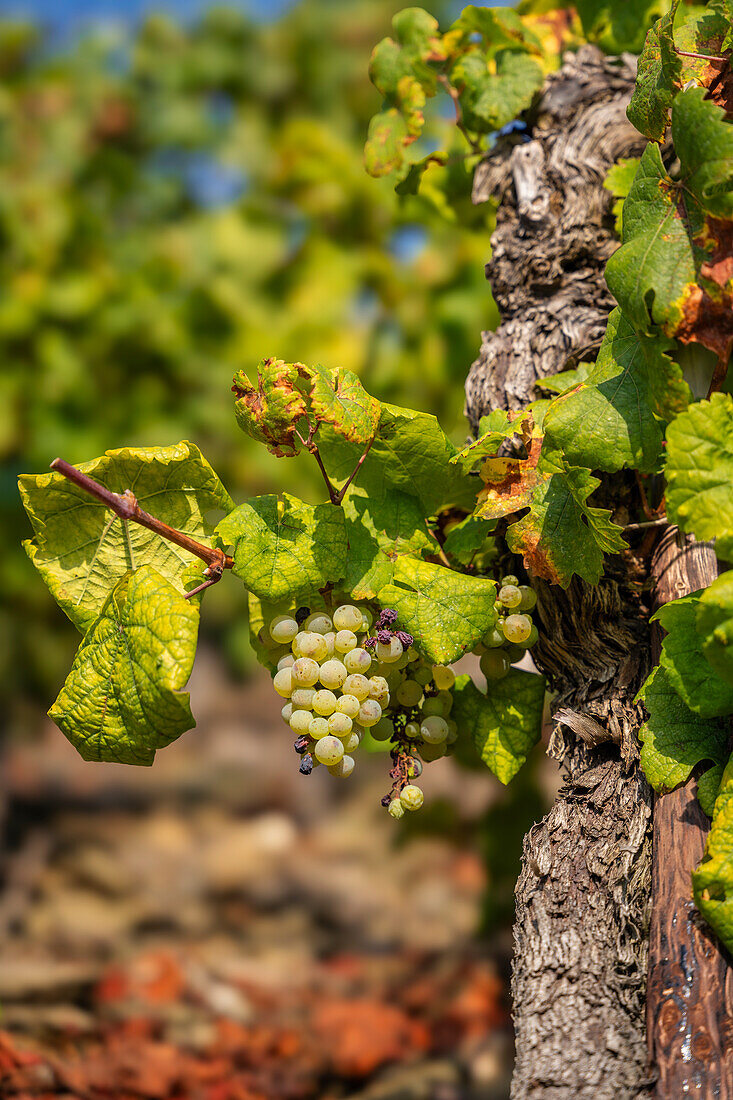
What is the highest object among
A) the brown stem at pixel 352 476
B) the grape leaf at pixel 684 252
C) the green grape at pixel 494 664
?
the grape leaf at pixel 684 252

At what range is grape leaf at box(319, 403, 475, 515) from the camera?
900 mm

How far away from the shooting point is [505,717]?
39.1 inches

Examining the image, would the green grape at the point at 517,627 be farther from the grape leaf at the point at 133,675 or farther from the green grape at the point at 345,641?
the grape leaf at the point at 133,675

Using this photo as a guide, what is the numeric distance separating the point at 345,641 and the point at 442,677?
156 millimetres

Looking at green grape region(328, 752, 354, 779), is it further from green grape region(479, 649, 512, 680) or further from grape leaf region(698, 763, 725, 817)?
grape leaf region(698, 763, 725, 817)

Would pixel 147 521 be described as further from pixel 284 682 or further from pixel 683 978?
pixel 683 978

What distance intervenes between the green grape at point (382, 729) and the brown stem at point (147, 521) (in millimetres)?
253

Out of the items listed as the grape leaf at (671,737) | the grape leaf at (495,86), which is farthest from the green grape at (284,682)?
the grape leaf at (495,86)

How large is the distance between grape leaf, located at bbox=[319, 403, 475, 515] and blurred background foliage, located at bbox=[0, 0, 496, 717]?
1683mm

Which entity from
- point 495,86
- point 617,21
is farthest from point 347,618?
point 617,21

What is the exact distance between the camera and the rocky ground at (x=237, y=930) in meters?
2.16

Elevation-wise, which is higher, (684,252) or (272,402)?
(684,252)

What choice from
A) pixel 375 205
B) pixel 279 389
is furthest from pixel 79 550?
pixel 375 205

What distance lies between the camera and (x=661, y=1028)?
72 cm
